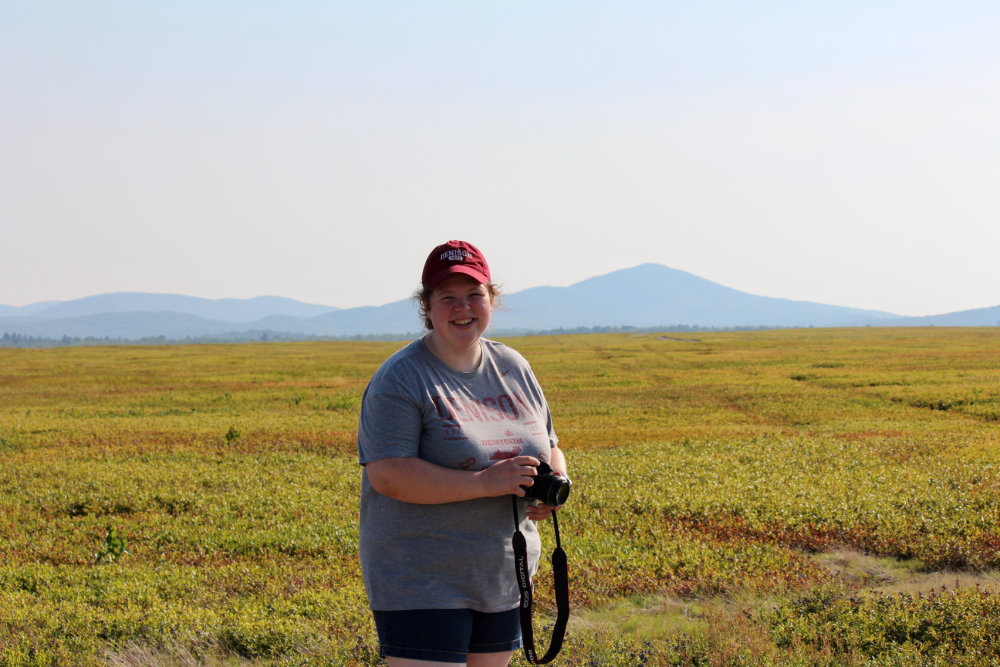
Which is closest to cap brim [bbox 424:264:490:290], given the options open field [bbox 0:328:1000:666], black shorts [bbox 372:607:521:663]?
black shorts [bbox 372:607:521:663]

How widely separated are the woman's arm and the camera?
15 centimetres

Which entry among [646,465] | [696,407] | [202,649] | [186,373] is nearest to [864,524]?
[646,465]

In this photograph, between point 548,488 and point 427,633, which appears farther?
point 548,488

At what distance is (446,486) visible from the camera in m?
3.35

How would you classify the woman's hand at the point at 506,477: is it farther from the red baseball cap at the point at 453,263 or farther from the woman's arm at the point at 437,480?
the red baseball cap at the point at 453,263

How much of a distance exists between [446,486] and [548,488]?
1.61 feet

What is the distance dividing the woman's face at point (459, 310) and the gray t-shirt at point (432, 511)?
126 millimetres

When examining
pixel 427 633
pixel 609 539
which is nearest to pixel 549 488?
pixel 427 633

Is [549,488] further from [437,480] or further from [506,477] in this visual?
[437,480]

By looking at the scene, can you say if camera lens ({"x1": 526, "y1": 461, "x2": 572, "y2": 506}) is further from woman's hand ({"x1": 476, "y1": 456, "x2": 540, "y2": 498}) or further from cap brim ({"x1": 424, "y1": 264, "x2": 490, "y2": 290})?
cap brim ({"x1": 424, "y1": 264, "x2": 490, "y2": 290})

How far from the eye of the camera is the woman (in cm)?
338

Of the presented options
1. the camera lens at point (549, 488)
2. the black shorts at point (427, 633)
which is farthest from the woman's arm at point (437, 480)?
the black shorts at point (427, 633)

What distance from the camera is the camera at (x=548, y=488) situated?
357 cm

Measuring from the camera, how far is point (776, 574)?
8648 millimetres
